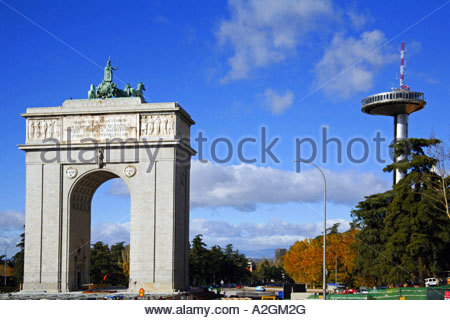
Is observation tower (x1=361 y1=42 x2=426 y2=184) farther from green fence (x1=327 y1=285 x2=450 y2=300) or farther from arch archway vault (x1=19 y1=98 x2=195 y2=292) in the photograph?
green fence (x1=327 y1=285 x2=450 y2=300)

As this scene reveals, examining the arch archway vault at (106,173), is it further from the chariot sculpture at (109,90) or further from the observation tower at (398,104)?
the observation tower at (398,104)

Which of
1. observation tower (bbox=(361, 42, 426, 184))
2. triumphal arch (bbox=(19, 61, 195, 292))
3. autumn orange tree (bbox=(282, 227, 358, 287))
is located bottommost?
autumn orange tree (bbox=(282, 227, 358, 287))

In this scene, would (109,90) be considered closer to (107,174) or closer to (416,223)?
(107,174)

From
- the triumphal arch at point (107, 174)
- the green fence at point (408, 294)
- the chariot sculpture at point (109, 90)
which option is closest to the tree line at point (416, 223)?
the green fence at point (408, 294)

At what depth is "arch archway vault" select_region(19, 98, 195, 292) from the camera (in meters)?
47.5

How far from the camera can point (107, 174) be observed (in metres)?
51.3

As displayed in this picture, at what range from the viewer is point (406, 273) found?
160ft

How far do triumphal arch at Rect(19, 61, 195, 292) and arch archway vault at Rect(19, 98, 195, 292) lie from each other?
0.27ft

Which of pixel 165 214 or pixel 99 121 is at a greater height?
pixel 99 121

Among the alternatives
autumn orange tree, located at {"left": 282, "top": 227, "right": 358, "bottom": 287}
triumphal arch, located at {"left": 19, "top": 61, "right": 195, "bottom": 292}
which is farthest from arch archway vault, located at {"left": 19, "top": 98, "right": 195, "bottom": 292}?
autumn orange tree, located at {"left": 282, "top": 227, "right": 358, "bottom": 287}

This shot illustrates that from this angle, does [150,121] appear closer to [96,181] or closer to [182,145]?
[182,145]

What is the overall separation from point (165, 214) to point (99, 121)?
32.5 feet

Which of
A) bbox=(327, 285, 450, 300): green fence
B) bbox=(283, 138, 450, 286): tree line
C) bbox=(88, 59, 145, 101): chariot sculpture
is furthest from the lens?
bbox=(88, 59, 145, 101): chariot sculpture
